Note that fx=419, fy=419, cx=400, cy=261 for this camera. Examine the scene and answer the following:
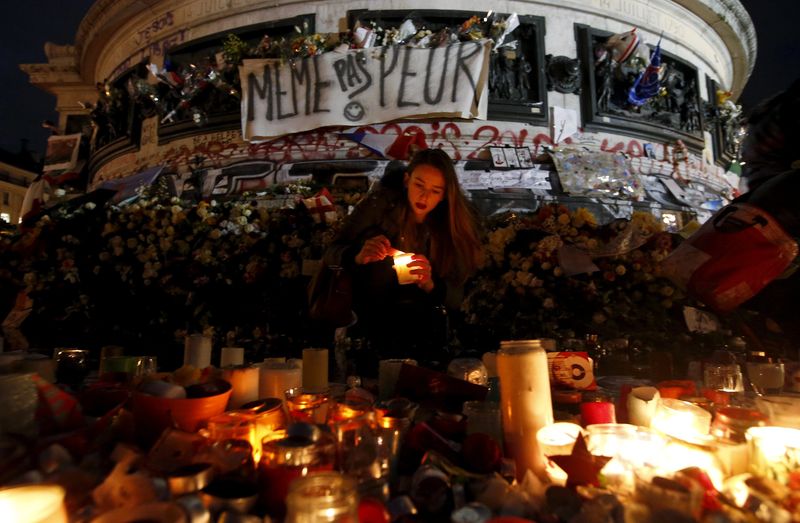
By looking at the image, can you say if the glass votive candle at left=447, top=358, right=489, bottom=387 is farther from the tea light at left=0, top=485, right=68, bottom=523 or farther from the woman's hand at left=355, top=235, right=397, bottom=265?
the tea light at left=0, top=485, right=68, bottom=523

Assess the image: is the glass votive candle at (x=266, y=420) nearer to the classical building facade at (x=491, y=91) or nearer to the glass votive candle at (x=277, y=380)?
the glass votive candle at (x=277, y=380)

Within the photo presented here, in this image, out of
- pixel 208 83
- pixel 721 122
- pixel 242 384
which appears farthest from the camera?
pixel 721 122

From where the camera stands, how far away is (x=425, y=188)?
3.03 meters

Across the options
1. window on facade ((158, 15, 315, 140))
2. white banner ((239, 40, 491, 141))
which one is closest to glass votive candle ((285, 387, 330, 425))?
white banner ((239, 40, 491, 141))

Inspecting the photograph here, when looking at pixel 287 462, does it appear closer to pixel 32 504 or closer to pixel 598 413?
pixel 32 504

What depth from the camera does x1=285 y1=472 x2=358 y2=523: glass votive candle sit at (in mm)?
838

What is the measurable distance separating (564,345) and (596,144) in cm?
507

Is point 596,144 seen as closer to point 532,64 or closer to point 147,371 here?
point 532,64

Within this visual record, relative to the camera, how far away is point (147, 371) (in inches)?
83.7

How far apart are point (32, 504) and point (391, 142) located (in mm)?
6215

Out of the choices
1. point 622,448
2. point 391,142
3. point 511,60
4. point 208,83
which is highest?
point 511,60

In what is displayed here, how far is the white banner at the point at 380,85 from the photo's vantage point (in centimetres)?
635

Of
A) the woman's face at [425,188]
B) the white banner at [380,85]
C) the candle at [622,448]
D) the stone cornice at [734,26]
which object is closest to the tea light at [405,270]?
the woman's face at [425,188]

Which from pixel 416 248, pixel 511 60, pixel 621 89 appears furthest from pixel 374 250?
pixel 621 89
